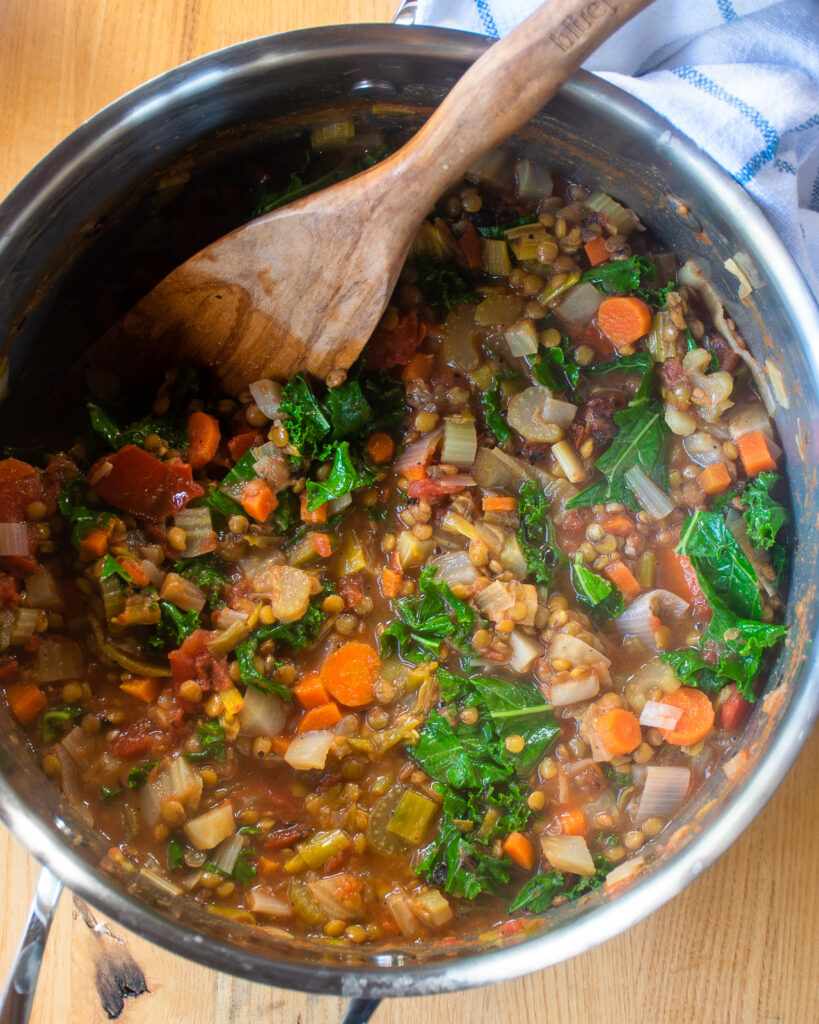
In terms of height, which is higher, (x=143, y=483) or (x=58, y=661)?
(x=143, y=483)

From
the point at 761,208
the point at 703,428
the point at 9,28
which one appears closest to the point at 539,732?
the point at 703,428

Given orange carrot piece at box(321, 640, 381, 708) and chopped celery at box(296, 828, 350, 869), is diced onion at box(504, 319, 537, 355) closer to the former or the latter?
orange carrot piece at box(321, 640, 381, 708)

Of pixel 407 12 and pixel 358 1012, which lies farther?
pixel 407 12

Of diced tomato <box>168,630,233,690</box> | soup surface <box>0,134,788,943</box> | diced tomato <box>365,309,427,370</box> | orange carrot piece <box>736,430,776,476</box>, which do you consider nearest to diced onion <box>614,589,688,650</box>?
soup surface <box>0,134,788,943</box>

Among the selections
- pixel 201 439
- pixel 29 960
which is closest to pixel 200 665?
pixel 201 439

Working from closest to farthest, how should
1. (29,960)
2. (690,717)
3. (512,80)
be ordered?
(512,80) → (29,960) → (690,717)

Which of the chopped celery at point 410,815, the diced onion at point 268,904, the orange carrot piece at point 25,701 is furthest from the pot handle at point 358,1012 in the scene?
the orange carrot piece at point 25,701

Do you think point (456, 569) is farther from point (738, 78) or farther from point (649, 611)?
point (738, 78)

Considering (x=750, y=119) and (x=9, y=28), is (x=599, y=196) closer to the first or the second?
(x=750, y=119)
